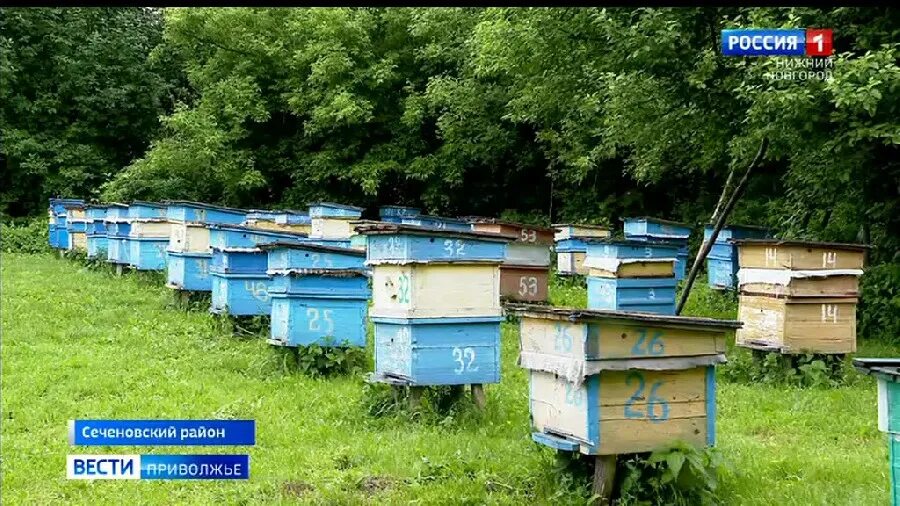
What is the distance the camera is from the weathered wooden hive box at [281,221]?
1377 centimetres

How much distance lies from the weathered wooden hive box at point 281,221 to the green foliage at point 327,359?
594 centimetres

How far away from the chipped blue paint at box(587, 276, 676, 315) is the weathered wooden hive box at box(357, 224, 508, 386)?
143 inches

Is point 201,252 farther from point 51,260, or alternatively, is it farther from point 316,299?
point 51,260

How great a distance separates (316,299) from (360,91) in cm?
1500

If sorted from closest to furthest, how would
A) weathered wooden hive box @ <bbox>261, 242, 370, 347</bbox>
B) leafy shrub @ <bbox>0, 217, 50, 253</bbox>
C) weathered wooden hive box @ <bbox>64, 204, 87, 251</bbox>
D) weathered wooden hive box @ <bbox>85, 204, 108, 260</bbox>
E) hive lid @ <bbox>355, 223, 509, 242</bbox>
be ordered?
hive lid @ <bbox>355, 223, 509, 242</bbox> → weathered wooden hive box @ <bbox>261, 242, 370, 347</bbox> → weathered wooden hive box @ <bbox>85, 204, 108, 260</bbox> → weathered wooden hive box @ <bbox>64, 204, 87, 251</bbox> → leafy shrub @ <bbox>0, 217, 50, 253</bbox>

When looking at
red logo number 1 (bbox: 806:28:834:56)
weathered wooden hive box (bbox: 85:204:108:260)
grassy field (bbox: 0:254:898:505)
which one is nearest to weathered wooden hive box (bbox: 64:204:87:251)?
weathered wooden hive box (bbox: 85:204:108:260)

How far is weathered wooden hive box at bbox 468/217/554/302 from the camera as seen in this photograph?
1120cm

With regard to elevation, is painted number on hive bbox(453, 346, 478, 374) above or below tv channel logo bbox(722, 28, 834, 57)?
below

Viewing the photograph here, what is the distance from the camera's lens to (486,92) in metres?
20.6

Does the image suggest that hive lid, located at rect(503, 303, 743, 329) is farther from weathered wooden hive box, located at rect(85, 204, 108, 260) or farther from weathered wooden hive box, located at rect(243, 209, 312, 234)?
weathered wooden hive box, located at rect(85, 204, 108, 260)

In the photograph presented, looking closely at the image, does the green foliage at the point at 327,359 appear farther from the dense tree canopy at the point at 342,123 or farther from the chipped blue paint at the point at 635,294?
the dense tree canopy at the point at 342,123
